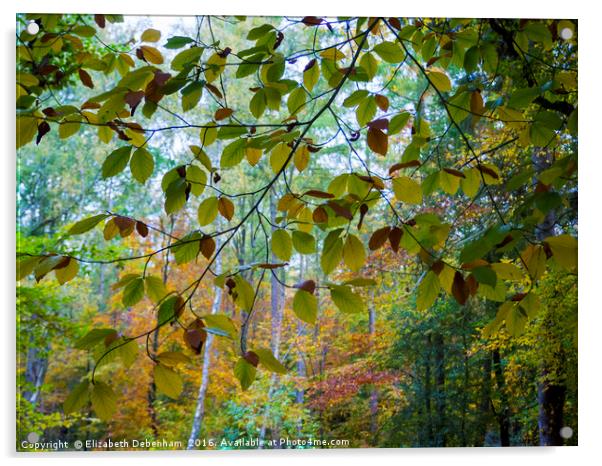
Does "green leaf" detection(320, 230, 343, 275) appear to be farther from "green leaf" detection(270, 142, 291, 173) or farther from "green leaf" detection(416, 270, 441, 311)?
"green leaf" detection(270, 142, 291, 173)

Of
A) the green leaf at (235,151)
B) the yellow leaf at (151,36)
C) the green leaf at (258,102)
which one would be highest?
the yellow leaf at (151,36)

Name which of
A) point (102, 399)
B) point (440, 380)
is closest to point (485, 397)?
point (440, 380)

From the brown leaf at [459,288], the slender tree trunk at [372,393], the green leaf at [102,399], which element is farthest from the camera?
the slender tree trunk at [372,393]

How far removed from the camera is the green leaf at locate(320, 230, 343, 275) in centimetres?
85

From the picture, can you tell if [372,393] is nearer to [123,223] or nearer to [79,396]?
[123,223]

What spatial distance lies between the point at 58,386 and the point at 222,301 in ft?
2.82

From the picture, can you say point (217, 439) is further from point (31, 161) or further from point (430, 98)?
point (430, 98)

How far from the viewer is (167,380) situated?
717 millimetres

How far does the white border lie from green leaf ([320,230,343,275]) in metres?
1.34

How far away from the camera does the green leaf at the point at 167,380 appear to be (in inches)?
28.3

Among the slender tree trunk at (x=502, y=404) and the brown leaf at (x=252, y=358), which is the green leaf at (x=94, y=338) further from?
the slender tree trunk at (x=502, y=404)

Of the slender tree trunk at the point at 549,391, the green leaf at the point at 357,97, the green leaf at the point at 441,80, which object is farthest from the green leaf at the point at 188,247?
the slender tree trunk at the point at 549,391

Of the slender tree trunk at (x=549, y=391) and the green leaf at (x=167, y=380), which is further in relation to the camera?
the slender tree trunk at (x=549, y=391)
